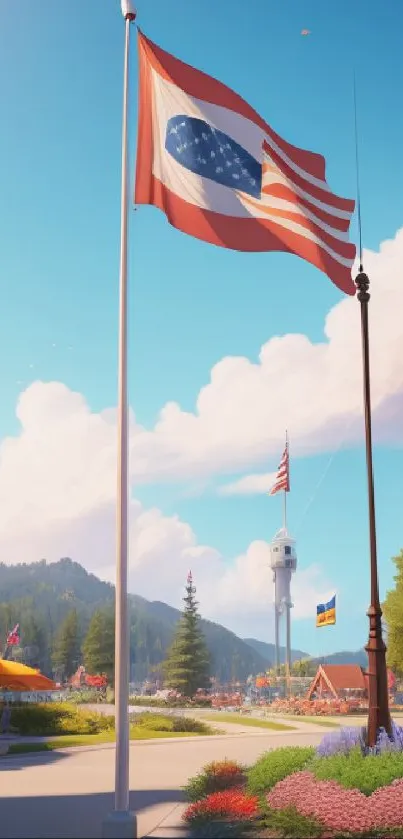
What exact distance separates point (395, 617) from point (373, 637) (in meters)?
41.7

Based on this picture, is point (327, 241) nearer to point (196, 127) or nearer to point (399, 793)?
point (196, 127)

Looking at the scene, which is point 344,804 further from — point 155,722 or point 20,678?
point 155,722

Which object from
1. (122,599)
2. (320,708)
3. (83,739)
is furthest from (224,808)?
(320,708)

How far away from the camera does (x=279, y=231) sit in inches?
644

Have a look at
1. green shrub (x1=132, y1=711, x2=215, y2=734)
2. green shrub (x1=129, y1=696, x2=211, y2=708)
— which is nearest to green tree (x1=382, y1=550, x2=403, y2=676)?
green shrub (x1=129, y1=696, x2=211, y2=708)

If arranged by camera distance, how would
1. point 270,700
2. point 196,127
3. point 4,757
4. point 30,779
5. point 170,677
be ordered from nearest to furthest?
point 196,127 → point 30,779 → point 4,757 → point 270,700 → point 170,677

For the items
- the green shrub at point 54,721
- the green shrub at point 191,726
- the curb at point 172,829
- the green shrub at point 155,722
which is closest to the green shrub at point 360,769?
the curb at point 172,829

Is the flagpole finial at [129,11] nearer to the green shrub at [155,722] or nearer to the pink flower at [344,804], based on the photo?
the pink flower at [344,804]

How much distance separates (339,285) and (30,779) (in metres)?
13.4

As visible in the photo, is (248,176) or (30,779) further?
(30,779)

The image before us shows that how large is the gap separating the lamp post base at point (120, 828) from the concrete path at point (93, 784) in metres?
1.64

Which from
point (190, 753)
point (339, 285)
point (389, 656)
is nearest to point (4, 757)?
point (190, 753)

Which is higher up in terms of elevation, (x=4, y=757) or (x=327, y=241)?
(x=327, y=241)

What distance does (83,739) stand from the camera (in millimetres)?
32031
